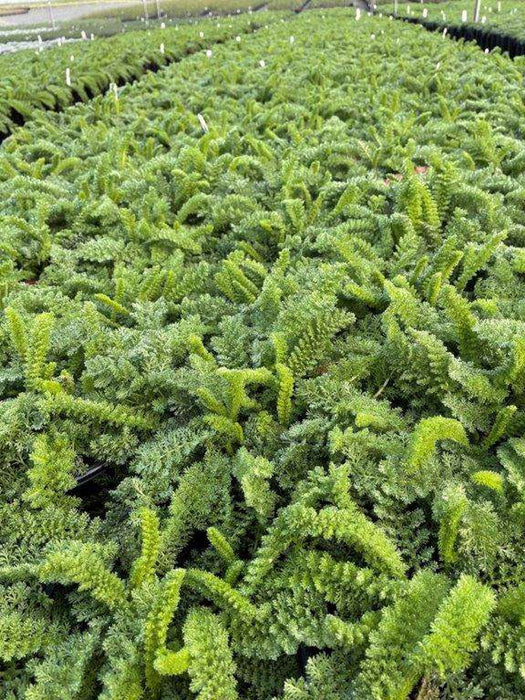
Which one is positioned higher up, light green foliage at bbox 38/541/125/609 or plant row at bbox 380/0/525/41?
plant row at bbox 380/0/525/41

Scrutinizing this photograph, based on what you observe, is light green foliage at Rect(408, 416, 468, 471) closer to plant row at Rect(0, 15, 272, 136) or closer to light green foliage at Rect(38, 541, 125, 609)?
light green foliage at Rect(38, 541, 125, 609)

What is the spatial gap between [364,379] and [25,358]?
187 cm

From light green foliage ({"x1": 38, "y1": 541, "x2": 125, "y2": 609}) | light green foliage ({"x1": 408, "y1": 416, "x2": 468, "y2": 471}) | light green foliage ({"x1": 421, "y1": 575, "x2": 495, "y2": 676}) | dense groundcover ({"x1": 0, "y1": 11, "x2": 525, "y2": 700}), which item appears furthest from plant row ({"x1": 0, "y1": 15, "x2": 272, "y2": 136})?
light green foliage ({"x1": 421, "y1": 575, "x2": 495, "y2": 676})

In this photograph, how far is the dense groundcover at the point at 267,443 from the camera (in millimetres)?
1865

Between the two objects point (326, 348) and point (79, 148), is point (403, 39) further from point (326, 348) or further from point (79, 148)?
point (326, 348)

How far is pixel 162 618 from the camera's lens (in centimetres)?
187

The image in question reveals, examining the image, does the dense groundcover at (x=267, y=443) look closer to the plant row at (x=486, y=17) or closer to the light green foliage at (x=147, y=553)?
the light green foliage at (x=147, y=553)

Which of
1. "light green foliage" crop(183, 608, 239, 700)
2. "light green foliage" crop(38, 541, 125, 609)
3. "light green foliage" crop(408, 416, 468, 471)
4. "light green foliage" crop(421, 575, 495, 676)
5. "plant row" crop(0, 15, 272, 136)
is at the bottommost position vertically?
"light green foliage" crop(183, 608, 239, 700)

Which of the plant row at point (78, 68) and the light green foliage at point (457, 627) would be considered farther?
the plant row at point (78, 68)

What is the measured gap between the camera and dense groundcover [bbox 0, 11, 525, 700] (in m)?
1.87

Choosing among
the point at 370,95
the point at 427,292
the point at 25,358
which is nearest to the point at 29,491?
the point at 25,358

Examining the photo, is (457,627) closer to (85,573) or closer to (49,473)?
(85,573)

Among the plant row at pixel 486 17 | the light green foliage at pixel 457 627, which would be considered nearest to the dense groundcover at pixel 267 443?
the light green foliage at pixel 457 627

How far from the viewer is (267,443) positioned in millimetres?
2592
